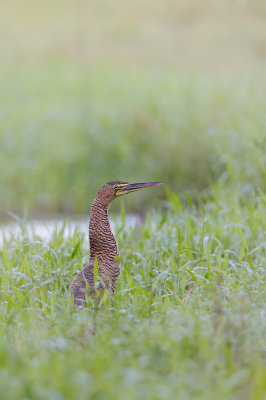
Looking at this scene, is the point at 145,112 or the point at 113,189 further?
the point at 145,112

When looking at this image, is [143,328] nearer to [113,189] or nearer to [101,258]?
[101,258]

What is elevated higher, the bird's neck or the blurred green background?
the blurred green background

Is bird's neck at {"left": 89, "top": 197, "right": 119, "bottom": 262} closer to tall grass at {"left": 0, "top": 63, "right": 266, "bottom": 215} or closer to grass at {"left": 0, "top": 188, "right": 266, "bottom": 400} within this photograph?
grass at {"left": 0, "top": 188, "right": 266, "bottom": 400}

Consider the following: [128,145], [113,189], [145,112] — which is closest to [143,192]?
[128,145]

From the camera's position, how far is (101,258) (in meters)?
4.17

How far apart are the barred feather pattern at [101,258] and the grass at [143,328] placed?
0.12 m

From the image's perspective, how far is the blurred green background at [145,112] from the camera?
8.49 meters

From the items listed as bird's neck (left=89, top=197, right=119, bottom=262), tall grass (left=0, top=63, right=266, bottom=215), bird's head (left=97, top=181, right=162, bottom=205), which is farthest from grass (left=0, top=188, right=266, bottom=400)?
tall grass (left=0, top=63, right=266, bottom=215)

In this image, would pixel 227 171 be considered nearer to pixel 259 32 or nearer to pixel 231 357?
pixel 259 32

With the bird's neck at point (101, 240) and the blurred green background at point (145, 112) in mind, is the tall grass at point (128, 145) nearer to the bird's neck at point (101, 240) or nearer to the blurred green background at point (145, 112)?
the blurred green background at point (145, 112)

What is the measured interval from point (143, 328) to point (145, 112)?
6.41 m

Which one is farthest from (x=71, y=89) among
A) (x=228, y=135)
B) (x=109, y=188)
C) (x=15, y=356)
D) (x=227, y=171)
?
(x=15, y=356)

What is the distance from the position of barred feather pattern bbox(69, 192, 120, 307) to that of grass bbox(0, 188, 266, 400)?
0.12 m

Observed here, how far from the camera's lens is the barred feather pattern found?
390 centimetres
